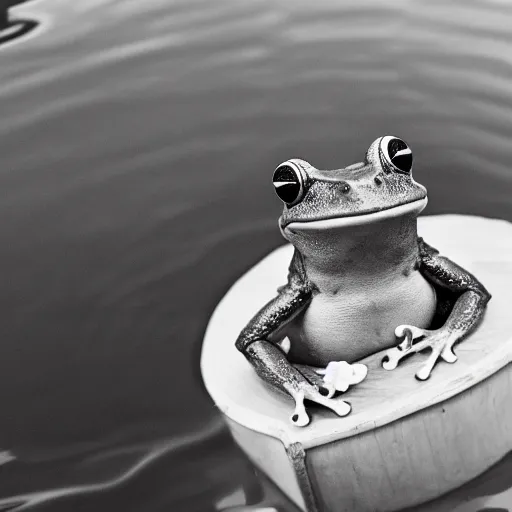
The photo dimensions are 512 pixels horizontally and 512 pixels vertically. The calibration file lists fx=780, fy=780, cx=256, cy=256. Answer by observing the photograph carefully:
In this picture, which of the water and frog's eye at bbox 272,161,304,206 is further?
the water

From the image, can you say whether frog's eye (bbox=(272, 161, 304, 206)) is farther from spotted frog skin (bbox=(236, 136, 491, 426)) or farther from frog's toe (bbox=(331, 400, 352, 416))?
frog's toe (bbox=(331, 400, 352, 416))

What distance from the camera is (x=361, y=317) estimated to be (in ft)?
9.48

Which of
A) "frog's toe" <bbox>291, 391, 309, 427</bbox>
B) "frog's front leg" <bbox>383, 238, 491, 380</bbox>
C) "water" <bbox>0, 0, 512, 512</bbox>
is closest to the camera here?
"frog's toe" <bbox>291, 391, 309, 427</bbox>

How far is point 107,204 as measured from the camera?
4934mm

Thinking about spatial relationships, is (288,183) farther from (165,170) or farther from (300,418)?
(165,170)

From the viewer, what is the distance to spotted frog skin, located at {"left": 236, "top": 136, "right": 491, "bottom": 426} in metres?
2.60

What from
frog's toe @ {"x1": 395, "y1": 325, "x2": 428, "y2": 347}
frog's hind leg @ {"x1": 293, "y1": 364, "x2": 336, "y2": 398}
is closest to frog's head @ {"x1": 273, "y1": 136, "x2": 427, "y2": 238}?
frog's toe @ {"x1": 395, "y1": 325, "x2": 428, "y2": 347}

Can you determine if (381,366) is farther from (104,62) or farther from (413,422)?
(104,62)

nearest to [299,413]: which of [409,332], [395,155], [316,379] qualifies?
[316,379]

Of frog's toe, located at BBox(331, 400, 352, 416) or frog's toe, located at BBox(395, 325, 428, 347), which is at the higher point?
frog's toe, located at BBox(395, 325, 428, 347)

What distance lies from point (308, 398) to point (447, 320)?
612 millimetres

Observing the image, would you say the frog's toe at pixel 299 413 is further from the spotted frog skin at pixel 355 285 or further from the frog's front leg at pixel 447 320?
the frog's front leg at pixel 447 320

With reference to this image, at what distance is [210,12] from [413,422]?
4.90 metres

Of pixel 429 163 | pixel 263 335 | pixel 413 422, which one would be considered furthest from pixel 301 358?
pixel 429 163
